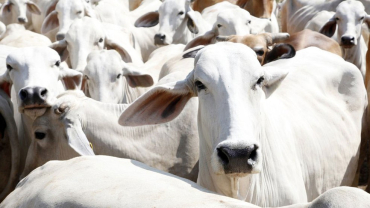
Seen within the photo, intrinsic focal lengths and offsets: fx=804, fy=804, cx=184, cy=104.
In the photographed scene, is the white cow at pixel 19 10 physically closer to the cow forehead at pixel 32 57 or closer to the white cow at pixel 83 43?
the white cow at pixel 83 43

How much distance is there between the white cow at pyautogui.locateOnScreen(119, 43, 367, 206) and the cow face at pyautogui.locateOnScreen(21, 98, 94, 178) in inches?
28.5

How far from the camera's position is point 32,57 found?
19.5ft

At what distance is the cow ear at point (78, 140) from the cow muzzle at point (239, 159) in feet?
4.30

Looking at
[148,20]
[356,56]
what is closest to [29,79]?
[356,56]

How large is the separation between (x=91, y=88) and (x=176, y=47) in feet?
7.46

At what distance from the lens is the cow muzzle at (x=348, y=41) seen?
344 inches

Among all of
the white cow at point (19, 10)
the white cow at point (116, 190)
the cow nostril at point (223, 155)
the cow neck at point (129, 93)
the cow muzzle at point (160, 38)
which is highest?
the white cow at point (116, 190)

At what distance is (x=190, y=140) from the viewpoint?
16.8 ft

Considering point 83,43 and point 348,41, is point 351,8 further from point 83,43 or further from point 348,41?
point 83,43

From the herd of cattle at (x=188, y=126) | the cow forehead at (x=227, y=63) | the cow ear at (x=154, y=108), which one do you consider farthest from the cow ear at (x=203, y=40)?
the cow forehead at (x=227, y=63)

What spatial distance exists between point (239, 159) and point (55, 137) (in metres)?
1.86

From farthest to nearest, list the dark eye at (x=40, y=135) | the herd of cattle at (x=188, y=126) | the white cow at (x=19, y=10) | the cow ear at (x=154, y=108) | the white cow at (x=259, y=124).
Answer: the white cow at (x=19, y=10)
the dark eye at (x=40, y=135)
the cow ear at (x=154, y=108)
the white cow at (x=259, y=124)
the herd of cattle at (x=188, y=126)

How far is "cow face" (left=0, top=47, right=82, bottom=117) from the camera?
5.31 metres

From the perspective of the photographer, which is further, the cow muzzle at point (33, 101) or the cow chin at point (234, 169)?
the cow muzzle at point (33, 101)
